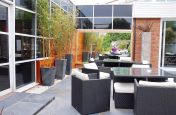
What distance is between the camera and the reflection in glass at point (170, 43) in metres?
11.2

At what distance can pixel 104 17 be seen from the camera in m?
12.2

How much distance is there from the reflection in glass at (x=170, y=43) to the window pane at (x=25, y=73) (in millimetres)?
6952

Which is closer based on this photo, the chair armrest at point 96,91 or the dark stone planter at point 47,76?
the chair armrest at point 96,91

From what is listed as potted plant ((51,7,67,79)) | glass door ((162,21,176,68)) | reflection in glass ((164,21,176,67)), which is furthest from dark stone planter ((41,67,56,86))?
reflection in glass ((164,21,176,67))

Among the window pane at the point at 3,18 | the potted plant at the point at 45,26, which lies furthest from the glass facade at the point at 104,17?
the window pane at the point at 3,18

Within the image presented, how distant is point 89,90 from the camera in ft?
14.8

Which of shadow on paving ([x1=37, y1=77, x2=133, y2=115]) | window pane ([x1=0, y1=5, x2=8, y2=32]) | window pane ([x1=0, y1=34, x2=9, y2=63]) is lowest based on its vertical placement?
shadow on paving ([x1=37, y1=77, x2=133, y2=115])

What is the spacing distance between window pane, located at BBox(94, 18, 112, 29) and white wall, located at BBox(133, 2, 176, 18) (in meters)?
1.51

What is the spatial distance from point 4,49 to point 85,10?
727cm

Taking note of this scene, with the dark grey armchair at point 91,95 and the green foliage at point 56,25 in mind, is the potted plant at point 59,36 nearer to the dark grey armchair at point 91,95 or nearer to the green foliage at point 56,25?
the green foliage at point 56,25

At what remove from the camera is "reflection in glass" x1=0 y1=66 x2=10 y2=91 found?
5.70 m

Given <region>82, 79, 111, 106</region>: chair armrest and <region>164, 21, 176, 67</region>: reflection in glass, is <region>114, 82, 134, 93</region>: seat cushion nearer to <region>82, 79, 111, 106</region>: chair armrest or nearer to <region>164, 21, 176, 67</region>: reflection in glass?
<region>82, 79, 111, 106</region>: chair armrest

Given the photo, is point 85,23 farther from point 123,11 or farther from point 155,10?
point 155,10

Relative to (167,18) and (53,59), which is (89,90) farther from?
(167,18)
